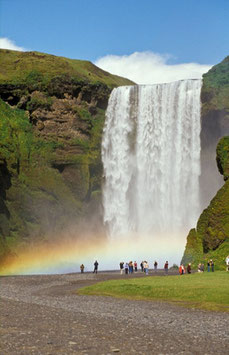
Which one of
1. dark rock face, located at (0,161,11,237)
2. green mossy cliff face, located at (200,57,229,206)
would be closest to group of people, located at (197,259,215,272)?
dark rock face, located at (0,161,11,237)

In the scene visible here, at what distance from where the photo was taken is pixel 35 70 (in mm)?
83312

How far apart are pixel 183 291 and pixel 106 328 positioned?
994 cm

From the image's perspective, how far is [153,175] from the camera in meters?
80.4

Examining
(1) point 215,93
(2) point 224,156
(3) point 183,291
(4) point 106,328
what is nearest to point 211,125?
(1) point 215,93

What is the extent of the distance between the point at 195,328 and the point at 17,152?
60.2 meters

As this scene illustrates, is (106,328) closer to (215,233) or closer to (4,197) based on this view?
(215,233)

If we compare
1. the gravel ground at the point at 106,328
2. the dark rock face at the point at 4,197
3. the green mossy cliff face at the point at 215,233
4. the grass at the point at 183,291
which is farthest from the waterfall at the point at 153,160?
the gravel ground at the point at 106,328

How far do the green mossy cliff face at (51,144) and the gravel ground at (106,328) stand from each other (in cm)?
Answer: 4457

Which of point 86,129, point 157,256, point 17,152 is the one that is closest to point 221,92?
point 86,129

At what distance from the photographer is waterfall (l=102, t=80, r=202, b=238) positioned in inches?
3066

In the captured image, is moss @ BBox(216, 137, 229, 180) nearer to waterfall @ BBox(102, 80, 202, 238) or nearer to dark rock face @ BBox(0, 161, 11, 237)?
waterfall @ BBox(102, 80, 202, 238)

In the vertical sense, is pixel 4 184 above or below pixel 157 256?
above

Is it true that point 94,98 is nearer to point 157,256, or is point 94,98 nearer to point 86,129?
point 86,129

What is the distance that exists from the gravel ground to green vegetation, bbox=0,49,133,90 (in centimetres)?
5806
